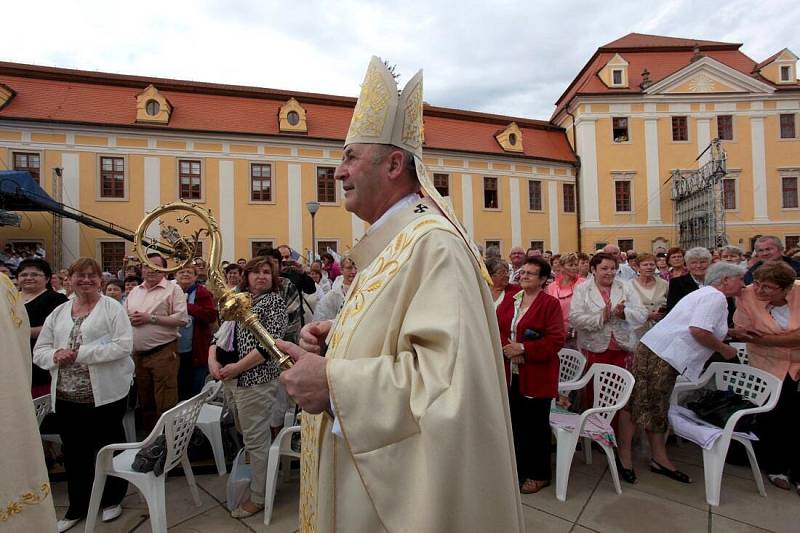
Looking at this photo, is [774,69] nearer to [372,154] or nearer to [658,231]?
[658,231]

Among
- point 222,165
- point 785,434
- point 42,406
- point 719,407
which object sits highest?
point 222,165

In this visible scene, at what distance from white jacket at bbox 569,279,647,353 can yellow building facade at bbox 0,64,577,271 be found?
16.6 meters

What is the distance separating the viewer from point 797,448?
140 inches

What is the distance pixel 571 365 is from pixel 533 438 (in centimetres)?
129

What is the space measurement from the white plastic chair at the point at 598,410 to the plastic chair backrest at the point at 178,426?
2.92 meters

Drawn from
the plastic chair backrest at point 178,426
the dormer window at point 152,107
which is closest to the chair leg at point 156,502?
the plastic chair backrest at point 178,426

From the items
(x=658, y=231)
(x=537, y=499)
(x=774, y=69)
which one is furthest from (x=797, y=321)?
(x=774, y=69)

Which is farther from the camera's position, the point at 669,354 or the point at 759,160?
the point at 759,160

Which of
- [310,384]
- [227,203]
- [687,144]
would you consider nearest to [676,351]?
[310,384]

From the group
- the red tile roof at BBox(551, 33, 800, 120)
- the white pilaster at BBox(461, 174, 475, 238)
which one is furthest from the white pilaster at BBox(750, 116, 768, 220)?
the white pilaster at BBox(461, 174, 475, 238)

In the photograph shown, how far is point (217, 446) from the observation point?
398 cm

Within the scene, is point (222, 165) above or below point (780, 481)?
above

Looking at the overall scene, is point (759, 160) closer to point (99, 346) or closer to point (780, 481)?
point (780, 481)

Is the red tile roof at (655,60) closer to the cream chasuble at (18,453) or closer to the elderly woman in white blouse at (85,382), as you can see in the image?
the elderly woman in white blouse at (85,382)
